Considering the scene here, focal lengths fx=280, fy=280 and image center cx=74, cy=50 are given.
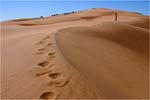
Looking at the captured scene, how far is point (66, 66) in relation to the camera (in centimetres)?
607

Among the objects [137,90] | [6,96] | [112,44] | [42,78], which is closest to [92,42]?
[112,44]

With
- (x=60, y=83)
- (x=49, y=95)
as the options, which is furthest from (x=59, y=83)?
(x=49, y=95)

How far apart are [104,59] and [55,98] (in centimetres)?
377

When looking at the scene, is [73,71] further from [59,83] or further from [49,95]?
[49,95]

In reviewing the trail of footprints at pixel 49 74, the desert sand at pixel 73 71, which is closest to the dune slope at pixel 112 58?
the desert sand at pixel 73 71

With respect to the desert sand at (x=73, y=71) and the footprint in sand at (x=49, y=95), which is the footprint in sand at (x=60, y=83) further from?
the footprint in sand at (x=49, y=95)

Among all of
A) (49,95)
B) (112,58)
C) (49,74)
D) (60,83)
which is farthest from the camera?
(112,58)

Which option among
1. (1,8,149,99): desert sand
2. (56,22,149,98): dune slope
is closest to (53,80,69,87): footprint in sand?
(1,8,149,99): desert sand

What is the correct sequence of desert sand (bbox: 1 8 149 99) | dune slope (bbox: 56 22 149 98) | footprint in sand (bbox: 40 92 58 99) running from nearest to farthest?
1. footprint in sand (bbox: 40 92 58 99)
2. desert sand (bbox: 1 8 149 99)
3. dune slope (bbox: 56 22 149 98)

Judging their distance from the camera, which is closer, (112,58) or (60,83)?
(60,83)

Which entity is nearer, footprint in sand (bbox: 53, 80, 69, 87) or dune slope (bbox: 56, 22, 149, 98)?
footprint in sand (bbox: 53, 80, 69, 87)

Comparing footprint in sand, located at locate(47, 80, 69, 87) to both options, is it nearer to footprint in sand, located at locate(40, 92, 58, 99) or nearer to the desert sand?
the desert sand

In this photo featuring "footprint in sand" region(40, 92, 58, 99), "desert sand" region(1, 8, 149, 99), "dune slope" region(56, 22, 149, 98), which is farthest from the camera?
"dune slope" region(56, 22, 149, 98)

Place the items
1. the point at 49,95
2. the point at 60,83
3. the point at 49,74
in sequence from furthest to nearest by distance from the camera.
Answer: the point at 49,74 < the point at 60,83 < the point at 49,95
